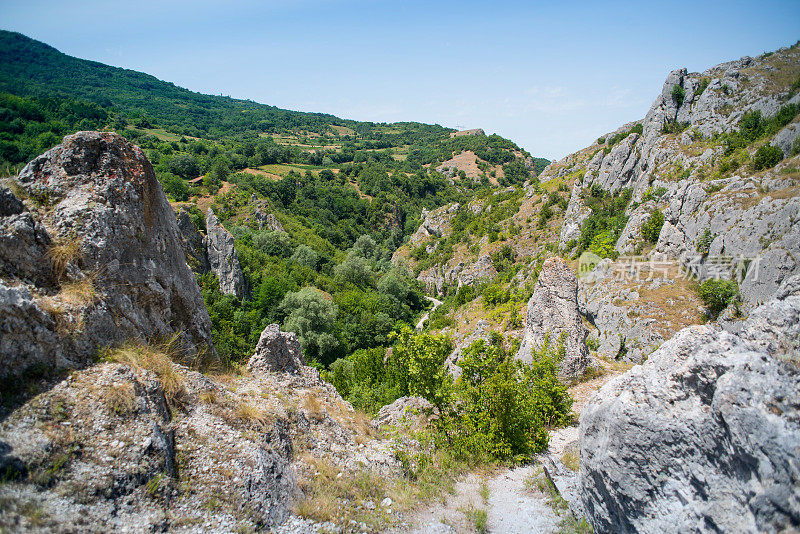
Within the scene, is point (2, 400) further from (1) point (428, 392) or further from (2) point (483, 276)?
(2) point (483, 276)

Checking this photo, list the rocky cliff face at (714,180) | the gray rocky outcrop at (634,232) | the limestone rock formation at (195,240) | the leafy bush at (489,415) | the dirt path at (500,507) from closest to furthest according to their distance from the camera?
1. the dirt path at (500,507)
2. the leafy bush at (489,415)
3. the rocky cliff face at (714,180)
4. the gray rocky outcrop at (634,232)
5. the limestone rock formation at (195,240)

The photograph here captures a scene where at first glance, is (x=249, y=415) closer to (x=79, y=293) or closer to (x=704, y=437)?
(x=79, y=293)

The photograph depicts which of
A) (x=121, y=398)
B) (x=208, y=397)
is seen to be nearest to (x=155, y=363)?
(x=208, y=397)

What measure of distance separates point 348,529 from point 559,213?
51.7m

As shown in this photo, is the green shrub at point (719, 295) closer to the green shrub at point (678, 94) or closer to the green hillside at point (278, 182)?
the green hillside at point (278, 182)

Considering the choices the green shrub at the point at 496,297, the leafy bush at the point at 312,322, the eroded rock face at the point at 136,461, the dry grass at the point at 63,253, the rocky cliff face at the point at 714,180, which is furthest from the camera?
the leafy bush at the point at 312,322

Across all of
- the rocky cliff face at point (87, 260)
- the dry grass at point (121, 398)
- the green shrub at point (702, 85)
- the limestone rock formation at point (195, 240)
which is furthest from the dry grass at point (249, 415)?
the green shrub at point (702, 85)

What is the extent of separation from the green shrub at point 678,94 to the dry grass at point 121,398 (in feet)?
164

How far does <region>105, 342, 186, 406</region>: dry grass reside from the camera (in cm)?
670

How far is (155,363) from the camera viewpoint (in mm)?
7129

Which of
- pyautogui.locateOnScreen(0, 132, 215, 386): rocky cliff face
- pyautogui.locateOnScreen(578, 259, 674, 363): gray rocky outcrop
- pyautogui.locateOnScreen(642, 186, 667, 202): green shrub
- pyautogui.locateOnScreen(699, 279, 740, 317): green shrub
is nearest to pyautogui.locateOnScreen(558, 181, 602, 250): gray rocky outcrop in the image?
pyautogui.locateOnScreen(642, 186, 667, 202): green shrub

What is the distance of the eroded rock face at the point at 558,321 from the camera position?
15.3 metres

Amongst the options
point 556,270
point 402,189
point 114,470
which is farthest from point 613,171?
point 402,189

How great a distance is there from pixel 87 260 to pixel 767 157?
3414 cm
